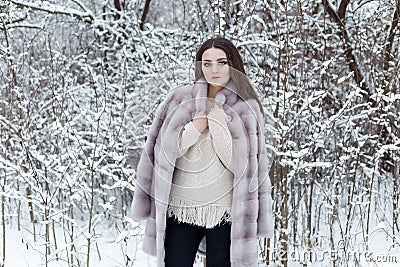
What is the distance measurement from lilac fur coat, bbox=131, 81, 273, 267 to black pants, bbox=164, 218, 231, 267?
0.14 feet

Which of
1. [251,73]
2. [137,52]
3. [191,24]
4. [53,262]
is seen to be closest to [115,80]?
[137,52]

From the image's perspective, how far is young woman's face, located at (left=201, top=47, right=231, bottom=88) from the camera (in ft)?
6.77

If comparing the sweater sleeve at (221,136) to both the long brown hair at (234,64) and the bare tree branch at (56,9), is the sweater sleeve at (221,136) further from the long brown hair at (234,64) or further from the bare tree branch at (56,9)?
the bare tree branch at (56,9)

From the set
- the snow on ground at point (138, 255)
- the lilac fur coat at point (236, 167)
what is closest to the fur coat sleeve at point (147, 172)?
the lilac fur coat at point (236, 167)

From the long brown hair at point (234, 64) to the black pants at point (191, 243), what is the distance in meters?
0.58

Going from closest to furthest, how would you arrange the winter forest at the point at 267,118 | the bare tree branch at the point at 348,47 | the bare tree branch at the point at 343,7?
the winter forest at the point at 267,118, the bare tree branch at the point at 348,47, the bare tree branch at the point at 343,7

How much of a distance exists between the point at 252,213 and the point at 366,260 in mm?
1373

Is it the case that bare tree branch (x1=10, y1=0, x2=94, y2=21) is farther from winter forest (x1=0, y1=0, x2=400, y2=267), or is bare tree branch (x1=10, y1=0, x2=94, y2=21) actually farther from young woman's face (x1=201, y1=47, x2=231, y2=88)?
young woman's face (x1=201, y1=47, x2=231, y2=88)

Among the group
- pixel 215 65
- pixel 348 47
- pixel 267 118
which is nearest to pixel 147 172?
pixel 215 65

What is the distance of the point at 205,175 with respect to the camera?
6.73ft

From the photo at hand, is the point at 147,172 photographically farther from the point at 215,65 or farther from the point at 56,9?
the point at 56,9

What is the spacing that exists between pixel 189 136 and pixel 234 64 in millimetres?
367

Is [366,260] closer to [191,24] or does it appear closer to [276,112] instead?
[276,112]

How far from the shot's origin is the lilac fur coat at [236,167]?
2102 mm
